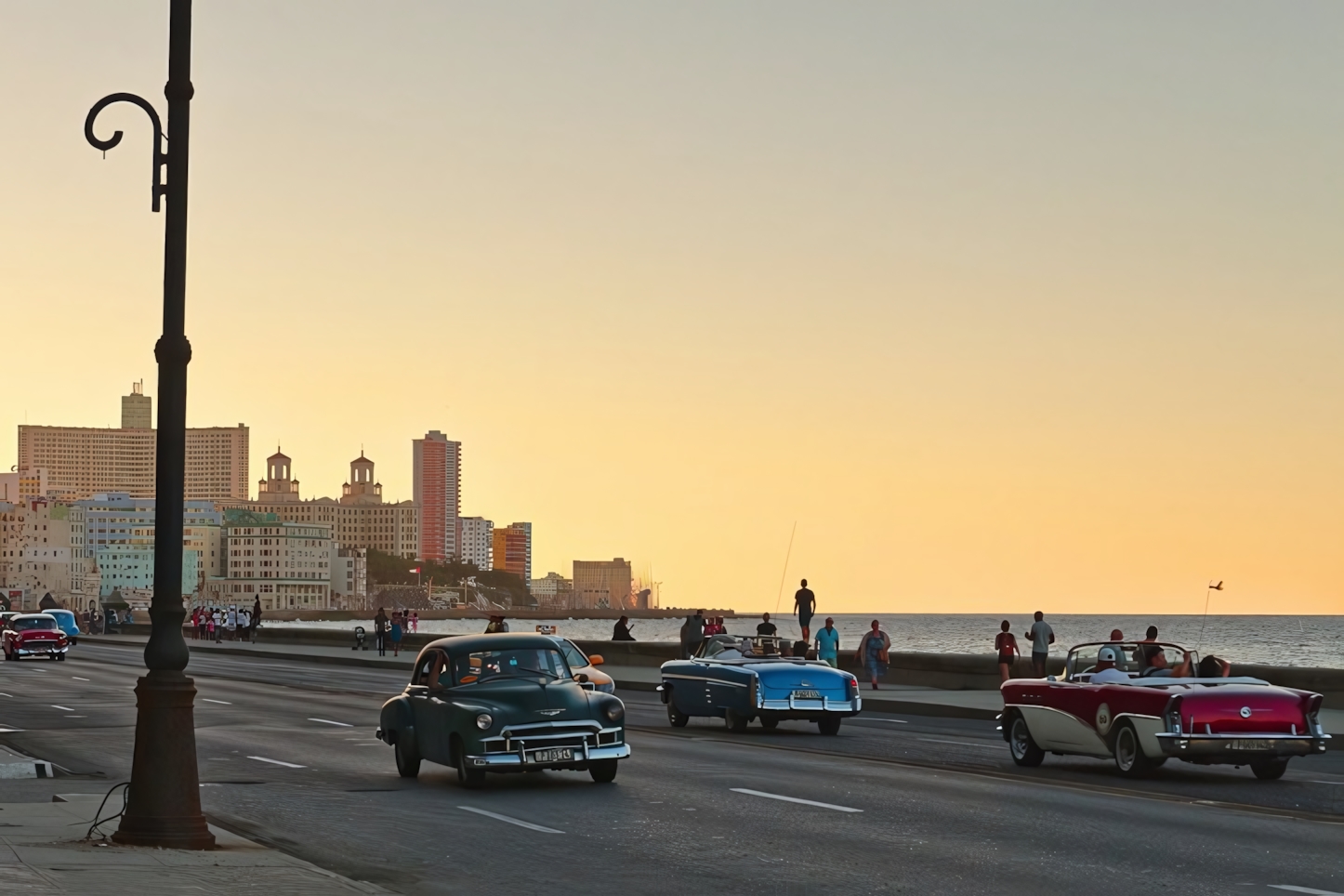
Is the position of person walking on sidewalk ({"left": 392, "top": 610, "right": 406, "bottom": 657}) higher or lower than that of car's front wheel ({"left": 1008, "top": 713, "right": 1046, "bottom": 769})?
higher

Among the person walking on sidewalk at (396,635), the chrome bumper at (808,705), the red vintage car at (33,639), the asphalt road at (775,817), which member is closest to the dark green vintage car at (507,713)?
the asphalt road at (775,817)

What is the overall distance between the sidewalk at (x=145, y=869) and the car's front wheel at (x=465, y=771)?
14.7ft

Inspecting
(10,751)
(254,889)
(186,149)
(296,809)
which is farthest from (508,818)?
(10,751)

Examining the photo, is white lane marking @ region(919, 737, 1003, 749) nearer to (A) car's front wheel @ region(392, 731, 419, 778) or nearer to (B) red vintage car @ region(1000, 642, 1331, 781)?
(B) red vintage car @ region(1000, 642, 1331, 781)

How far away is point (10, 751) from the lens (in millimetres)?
23938

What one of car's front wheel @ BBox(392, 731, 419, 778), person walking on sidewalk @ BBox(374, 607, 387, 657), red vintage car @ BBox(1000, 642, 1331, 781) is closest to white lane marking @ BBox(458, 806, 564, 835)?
car's front wheel @ BBox(392, 731, 419, 778)

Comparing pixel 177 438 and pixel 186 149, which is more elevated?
pixel 186 149

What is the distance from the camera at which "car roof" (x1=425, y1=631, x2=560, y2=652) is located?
65.1 feet

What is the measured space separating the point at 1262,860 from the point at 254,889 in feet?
22.9

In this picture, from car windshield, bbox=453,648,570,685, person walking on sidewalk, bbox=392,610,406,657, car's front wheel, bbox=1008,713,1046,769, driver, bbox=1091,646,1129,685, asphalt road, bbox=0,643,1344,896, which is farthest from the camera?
person walking on sidewalk, bbox=392,610,406,657

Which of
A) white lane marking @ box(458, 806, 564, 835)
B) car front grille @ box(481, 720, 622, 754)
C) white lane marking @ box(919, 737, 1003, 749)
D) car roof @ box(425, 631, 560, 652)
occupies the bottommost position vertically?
white lane marking @ box(919, 737, 1003, 749)

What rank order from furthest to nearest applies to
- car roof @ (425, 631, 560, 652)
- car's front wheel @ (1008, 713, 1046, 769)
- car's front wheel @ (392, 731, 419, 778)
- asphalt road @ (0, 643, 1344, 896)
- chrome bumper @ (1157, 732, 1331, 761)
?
car's front wheel @ (1008, 713, 1046, 769)
car's front wheel @ (392, 731, 419, 778)
car roof @ (425, 631, 560, 652)
chrome bumper @ (1157, 732, 1331, 761)
asphalt road @ (0, 643, 1344, 896)

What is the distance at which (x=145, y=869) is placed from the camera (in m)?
12.3

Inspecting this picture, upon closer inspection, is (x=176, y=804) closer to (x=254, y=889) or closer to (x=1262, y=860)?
(x=254, y=889)
